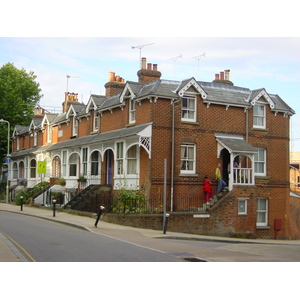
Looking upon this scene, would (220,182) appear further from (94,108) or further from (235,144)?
(94,108)

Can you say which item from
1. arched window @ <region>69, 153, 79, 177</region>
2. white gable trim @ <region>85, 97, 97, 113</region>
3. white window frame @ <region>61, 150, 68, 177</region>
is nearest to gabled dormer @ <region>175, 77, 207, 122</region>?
white gable trim @ <region>85, 97, 97, 113</region>

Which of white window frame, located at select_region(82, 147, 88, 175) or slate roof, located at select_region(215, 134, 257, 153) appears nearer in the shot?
slate roof, located at select_region(215, 134, 257, 153)

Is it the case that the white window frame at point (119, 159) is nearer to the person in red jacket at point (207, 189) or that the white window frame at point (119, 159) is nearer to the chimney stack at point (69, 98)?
the person in red jacket at point (207, 189)

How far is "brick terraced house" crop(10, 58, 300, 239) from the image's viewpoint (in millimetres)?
26016

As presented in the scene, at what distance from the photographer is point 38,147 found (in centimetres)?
4441

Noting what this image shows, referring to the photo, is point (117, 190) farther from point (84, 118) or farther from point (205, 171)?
point (84, 118)

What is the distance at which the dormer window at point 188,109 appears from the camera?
90.3 feet

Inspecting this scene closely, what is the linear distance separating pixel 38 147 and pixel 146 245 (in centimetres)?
2934

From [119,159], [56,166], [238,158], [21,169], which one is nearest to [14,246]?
[119,159]

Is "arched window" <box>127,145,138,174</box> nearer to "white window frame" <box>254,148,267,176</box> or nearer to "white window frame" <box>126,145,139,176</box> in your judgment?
"white window frame" <box>126,145,139,176</box>

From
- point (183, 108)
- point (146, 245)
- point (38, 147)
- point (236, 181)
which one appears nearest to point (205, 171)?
point (236, 181)

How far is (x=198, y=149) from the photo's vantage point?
27.7 meters

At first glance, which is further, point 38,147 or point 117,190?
point 38,147

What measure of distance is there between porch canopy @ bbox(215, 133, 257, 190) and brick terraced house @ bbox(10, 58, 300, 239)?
0.19 ft
